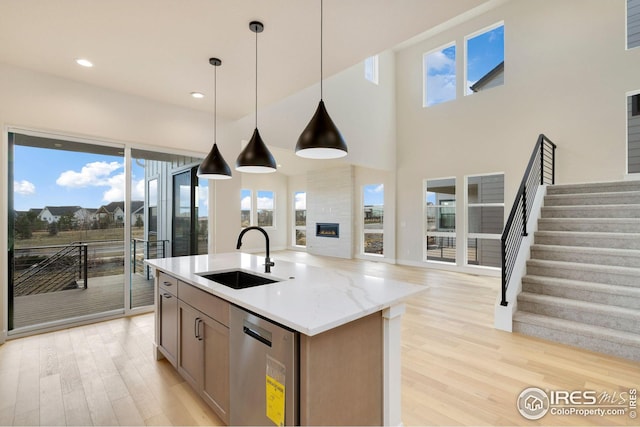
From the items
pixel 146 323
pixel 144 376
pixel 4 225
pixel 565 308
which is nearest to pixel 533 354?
pixel 565 308

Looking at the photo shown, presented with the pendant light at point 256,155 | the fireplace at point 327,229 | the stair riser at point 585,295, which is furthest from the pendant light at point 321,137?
the fireplace at point 327,229

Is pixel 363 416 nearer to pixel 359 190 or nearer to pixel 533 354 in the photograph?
pixel 533 354

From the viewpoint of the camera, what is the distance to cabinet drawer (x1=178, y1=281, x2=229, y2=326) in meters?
1.68

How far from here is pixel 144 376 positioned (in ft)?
7.79

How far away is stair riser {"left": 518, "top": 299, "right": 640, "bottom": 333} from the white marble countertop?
8.11 feet

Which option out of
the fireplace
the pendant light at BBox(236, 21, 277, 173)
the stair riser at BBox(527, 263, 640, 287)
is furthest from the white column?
the fireplace

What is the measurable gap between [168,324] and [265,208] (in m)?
8.35

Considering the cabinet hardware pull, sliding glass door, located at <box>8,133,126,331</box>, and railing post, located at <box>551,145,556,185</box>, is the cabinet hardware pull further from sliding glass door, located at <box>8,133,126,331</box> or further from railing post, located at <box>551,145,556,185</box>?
railing post, located at <box>551,145,556,185</box>

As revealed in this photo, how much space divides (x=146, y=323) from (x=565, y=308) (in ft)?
15.9

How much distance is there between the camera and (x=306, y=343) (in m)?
1.22

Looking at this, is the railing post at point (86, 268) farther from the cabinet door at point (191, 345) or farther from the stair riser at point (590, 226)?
the stair riser at point (590, 226)

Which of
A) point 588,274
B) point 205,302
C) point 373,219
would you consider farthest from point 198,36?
point 373,219

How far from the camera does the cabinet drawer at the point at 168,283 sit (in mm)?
2258

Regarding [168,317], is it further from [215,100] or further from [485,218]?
[485,218]
